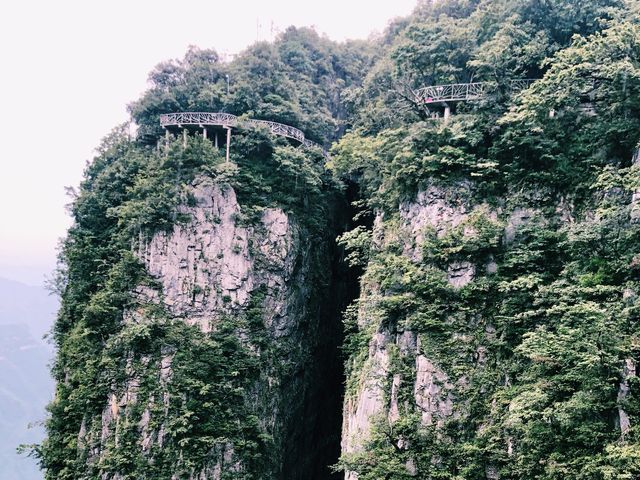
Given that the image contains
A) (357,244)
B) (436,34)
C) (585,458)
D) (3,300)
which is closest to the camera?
(585,458)

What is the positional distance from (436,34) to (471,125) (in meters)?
5.02

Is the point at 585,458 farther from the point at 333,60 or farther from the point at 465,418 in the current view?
the point at 333,60

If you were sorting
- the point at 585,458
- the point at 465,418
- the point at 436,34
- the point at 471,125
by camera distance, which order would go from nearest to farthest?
A: the point at 585,458 < the point at 465,418 < the point at 471,125 < the point at 436,34

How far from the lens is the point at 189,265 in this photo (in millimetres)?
20156

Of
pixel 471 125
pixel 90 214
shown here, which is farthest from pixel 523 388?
pixel 90 214

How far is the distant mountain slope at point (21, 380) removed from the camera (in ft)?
319

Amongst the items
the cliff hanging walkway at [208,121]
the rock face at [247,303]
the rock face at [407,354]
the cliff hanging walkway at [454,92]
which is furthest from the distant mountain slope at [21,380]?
the cliff hanging walkway at [454,92]

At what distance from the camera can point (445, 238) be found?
51.6 feet

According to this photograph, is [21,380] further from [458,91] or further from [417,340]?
[458,91]

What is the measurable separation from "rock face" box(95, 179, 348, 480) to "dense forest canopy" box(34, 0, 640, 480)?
0.50 meters

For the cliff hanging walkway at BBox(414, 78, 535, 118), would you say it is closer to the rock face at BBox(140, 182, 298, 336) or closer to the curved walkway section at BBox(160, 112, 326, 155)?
the curved walkway section at BBox(160, 112, 326, 155)

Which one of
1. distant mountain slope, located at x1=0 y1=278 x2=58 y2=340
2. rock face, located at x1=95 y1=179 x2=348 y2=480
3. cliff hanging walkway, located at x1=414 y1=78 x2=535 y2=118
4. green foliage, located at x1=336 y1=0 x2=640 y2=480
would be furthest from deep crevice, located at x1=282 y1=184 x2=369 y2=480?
distant mountain slope, located at x1=0 y1=278 x2=58 y2=340

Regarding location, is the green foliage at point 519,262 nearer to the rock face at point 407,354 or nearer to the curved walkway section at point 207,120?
the rock face at point 407,354

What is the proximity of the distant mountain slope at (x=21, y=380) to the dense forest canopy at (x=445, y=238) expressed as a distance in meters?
78.0
